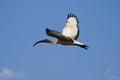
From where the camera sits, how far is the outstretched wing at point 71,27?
2800cm

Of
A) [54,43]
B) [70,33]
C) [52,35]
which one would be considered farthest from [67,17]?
[52,35]

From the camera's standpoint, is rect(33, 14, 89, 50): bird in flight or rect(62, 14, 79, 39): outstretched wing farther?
rect(62, 14, 79, 39): outstretched wing

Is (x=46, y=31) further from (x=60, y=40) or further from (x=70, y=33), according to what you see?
(x=70, y=33)

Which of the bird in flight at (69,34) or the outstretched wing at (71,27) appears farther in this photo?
the outstretched wing at (71,27)

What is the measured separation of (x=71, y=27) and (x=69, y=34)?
0.97 meters

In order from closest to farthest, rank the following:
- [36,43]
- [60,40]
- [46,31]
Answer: [46,31] < [60,40] < [36,43]

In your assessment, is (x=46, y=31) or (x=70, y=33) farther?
(x=70, y=33)

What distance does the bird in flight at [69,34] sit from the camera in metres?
24.3

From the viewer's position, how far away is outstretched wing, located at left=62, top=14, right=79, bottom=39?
91.9ft

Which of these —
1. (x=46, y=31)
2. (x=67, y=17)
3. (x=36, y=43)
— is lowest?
(x=46, y=31)

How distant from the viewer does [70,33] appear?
28.1 m

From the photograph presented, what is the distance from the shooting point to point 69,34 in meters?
28.0

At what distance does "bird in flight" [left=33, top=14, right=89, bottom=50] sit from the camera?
2426 cm

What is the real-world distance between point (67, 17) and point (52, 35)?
6619mm
